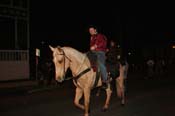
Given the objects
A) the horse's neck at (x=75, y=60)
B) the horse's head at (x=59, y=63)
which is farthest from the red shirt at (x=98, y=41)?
the horse's head at (x=59, y=63)

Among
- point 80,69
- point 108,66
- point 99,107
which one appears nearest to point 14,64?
point 99,107

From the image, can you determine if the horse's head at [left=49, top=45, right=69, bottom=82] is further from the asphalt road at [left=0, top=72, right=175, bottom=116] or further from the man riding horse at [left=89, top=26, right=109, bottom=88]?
the asphalt road at [left=0, top=72, right=175, bottom=116]

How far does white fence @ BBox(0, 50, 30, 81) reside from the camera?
2322cm

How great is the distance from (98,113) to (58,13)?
2175 centimetres

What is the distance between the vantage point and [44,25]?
31859mm

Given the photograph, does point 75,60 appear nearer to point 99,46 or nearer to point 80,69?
point 80,69

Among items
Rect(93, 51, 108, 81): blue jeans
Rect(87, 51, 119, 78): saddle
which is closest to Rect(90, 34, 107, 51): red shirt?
Rect(93, 51, 108, 81): blue jeans

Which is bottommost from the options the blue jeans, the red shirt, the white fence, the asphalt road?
the asphalt road

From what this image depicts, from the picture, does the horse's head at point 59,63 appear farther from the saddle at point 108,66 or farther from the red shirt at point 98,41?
the red shirt at point 98,41

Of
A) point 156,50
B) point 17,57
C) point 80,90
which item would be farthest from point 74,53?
point 156,50

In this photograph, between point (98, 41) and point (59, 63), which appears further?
point (98, 41)

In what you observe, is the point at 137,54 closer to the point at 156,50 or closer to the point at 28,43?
the point at 156,50

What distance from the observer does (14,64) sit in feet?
78.5

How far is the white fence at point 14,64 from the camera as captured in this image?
23.2 metres
